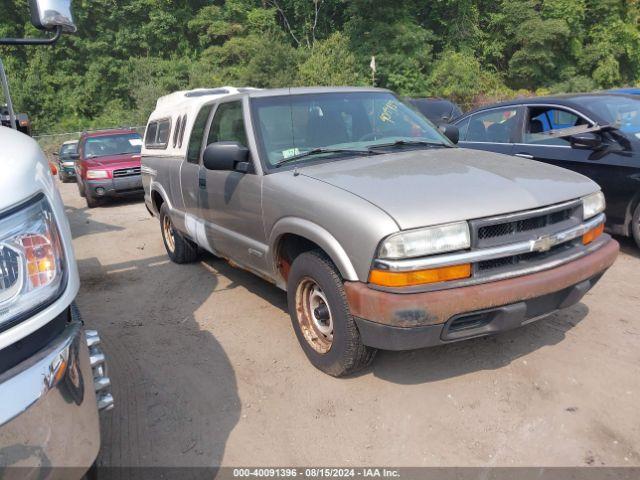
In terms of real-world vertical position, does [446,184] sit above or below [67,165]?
above

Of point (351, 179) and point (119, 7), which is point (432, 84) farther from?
point (351, 179)

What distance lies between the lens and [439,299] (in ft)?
8.81

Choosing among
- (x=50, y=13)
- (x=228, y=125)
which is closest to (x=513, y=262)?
(x=228, y=125)

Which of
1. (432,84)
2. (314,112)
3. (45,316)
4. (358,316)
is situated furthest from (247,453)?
(432,84)

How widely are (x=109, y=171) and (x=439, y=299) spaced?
10.5 meters

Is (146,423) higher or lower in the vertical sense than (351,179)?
lower

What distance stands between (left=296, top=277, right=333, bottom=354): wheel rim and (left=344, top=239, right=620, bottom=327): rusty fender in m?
0.48

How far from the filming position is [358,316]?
2.88 meters

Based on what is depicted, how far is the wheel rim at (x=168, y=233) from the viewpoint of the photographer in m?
6.23

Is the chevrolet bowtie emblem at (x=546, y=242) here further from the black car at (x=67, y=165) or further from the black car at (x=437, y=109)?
the black car at (x=67, y=165)

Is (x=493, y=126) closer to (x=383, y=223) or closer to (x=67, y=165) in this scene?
(x=383, y=223)

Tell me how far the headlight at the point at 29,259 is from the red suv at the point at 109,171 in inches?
412

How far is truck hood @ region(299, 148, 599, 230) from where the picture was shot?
278 centimetres

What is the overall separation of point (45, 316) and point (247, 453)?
1.48 m
